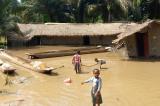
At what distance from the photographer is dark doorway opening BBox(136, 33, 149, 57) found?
28141mm

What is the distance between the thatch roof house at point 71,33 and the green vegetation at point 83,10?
3298 millimetres

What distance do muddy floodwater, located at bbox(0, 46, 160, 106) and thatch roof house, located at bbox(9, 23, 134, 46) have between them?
1670 centimetres

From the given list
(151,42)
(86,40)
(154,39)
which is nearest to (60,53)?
(151,42)

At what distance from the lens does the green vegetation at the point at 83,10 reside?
152ft

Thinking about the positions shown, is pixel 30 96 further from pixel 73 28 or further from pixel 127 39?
pixel 73 28

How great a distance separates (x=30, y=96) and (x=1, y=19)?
25.0m

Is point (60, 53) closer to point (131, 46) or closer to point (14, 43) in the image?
point (131, 46)

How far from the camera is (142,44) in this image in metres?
28.3

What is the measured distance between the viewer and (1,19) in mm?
39812

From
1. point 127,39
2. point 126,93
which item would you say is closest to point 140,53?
point 127,39

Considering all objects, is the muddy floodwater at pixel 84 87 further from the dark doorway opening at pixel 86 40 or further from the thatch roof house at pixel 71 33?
the dark doorway opening at pixel 86 40

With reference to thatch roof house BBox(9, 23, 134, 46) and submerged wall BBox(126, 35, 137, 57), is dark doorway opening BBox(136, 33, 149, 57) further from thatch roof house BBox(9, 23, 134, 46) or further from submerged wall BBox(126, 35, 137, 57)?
thatch roof house BBox(9, 23, 134, 46)

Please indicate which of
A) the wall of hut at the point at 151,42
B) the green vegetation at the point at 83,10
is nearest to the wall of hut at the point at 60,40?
the green vegetation at the point at 83,10

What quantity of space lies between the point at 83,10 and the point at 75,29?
303 inches
